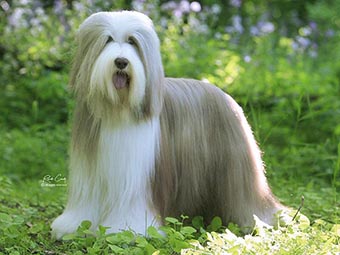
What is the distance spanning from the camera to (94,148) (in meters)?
4.17

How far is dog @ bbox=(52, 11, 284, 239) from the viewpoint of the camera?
3939mm

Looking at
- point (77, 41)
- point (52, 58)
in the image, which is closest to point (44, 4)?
point (52, 58)

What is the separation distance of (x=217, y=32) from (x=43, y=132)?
301 cm

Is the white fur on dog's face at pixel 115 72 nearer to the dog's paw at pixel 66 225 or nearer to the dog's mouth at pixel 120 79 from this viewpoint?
the dog's mouth at pixel 120 79

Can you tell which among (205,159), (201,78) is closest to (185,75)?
(201,78)

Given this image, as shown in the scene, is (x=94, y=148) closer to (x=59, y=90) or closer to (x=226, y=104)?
(x=226, y=104)

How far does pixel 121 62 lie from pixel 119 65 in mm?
18

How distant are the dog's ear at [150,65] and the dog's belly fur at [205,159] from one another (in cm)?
19

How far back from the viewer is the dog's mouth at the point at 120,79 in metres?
3.87

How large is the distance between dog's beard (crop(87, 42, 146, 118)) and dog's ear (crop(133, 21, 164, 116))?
0.04 meters

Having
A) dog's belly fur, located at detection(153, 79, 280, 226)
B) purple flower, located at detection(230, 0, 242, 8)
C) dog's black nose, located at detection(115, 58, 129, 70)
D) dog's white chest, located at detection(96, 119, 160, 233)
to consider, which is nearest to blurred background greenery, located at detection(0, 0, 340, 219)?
dog's belly fur, located at detection(153, 79, 280, 226)

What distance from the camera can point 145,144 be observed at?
13.4ft

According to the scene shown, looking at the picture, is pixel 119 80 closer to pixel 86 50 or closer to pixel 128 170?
pixel 86 50

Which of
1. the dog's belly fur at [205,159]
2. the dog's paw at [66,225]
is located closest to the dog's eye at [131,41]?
the dog's belly fur at [205,159]
